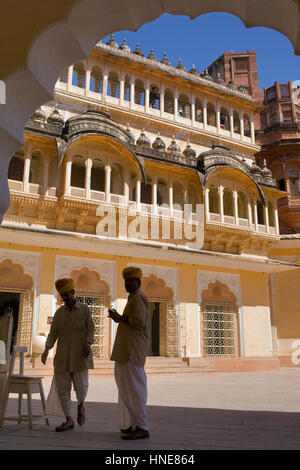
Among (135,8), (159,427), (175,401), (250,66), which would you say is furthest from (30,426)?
(250,66)

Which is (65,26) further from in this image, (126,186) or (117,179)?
(117,179)

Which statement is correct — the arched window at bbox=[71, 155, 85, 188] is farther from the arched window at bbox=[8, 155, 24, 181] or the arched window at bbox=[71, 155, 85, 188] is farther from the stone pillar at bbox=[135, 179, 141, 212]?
the stone pillar at bbox=[135, 179, 141, 212]

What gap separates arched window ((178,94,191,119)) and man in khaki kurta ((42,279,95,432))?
1501 centimetres

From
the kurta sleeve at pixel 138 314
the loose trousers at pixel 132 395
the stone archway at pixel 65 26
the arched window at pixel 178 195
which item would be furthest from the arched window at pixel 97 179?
the stone archway at pixel 65 26

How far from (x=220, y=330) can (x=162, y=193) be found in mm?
5478

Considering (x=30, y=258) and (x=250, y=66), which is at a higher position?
(x=250, y=66)

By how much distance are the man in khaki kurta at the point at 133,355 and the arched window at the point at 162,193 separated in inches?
463

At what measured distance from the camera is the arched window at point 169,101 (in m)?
17.2

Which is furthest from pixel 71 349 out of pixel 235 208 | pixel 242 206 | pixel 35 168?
pixel 242 206

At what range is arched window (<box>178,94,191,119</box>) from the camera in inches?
695

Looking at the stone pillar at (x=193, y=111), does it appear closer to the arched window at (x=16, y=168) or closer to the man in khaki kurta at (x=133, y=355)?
the arched window at (x=16, y=168)

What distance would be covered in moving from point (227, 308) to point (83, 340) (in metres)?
12.2

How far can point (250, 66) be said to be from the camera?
28.5 metres

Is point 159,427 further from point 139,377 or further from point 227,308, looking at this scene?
point 227,308
